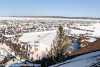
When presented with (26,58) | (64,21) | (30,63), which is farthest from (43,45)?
(30,63)

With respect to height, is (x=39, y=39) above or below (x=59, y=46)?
below

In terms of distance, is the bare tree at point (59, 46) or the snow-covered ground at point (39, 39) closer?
the bare tree at point (59, 46)

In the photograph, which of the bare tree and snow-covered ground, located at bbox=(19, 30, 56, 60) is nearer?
the bare tree

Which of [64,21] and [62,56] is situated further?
[64,21]

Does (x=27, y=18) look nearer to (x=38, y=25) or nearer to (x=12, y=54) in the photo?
(x=38, y=25)

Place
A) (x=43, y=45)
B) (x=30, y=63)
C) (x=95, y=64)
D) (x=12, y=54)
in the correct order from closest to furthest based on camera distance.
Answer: (x=95, y=64)
(x=30, y=63)
(x=12, y=54)
(x=43, y=45)

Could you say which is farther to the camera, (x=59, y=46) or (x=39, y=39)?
(x=39, y=39)

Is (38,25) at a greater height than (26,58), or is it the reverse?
(38,25)

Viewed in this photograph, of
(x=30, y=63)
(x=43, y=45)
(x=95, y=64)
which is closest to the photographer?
(x=95, y=64)

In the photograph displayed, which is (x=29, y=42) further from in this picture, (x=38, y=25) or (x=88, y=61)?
(x=88, y=61)
